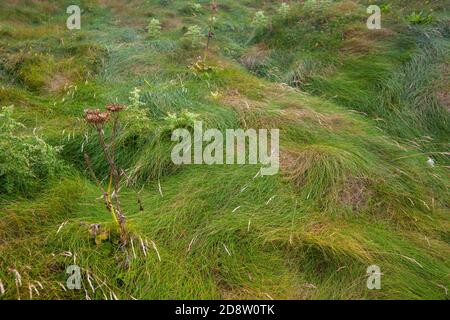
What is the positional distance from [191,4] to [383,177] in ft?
28.9

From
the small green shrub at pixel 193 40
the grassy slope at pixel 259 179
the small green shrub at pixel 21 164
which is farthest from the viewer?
the small green shrub at pixel 193 40

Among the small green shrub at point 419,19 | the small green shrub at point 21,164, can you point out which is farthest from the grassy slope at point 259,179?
the small green shrub at point 419,19

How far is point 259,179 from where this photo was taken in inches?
147

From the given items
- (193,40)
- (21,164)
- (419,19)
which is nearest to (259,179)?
(21,164)

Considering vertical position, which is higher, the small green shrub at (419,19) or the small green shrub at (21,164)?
the small green shrub at (419,19)

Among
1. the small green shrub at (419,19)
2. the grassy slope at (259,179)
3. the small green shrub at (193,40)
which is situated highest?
the small green shrub at (419,19)

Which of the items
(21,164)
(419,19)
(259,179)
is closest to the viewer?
(21,164)

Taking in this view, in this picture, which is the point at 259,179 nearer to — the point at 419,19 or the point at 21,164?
the point at 21,164

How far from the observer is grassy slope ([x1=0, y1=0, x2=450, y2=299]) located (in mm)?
2889

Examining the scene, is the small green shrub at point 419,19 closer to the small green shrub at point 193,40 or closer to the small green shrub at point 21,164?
the small green shrub at point 193,40

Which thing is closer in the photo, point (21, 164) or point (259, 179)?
point (21, 164)

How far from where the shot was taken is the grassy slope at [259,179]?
2.89 metres

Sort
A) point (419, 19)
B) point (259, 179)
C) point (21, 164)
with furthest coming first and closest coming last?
point (419, 19) < point (259, 179) < point (21, 164)

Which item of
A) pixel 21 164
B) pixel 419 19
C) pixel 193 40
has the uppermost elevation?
pixel 419 19
